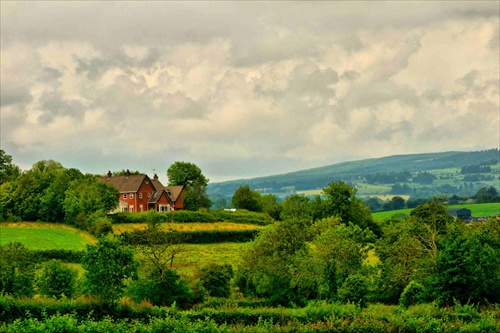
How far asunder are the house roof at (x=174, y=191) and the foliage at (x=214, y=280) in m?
76.8

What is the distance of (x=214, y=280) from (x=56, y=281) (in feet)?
40.8

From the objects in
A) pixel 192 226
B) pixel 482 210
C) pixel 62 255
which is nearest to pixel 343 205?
pixel 192 226

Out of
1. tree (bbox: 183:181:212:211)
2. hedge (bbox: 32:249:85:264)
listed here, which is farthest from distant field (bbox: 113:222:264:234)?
tree (bbox: 183:181:212:211)

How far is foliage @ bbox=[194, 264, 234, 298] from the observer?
169ft

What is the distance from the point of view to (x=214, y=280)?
51781 mm

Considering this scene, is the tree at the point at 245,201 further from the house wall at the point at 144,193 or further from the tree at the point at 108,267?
the tree at the point at 108,267

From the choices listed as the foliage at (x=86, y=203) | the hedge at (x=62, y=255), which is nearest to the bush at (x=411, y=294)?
the hedge at (x=62, y=255)

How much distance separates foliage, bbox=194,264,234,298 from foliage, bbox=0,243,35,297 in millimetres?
12838

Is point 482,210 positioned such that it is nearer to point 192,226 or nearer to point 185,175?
point 185,175

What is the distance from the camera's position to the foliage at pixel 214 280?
169 feet

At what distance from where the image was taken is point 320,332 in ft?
109

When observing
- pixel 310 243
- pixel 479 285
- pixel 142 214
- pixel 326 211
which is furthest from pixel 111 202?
pixel 479 285

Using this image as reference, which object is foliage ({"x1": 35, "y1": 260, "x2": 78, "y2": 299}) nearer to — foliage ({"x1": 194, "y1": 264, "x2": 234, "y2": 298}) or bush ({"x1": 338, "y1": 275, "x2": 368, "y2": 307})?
foliage ({"x1": 194, "y1": 264, "x2": 234, "y2": 298})

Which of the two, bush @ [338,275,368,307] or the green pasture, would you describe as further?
the green pasture
